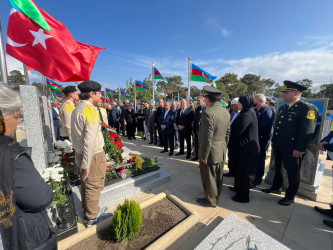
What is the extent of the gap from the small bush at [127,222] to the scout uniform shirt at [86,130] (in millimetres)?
810

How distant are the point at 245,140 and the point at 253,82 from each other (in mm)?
52511

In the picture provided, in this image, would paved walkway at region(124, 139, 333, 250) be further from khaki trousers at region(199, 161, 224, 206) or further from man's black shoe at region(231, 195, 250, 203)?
khaki trousers at region(199, 161, 224, 206)

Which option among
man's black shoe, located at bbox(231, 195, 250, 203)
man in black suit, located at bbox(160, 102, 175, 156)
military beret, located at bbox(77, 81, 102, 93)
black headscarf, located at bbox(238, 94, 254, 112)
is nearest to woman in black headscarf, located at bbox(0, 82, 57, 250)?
military beret, located at bbox(77, 81, 102, 93)

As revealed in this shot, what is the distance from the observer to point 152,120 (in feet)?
25.1

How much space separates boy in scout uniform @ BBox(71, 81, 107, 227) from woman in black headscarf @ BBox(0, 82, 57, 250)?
1.05 m

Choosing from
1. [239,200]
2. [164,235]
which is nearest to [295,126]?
[239,200]

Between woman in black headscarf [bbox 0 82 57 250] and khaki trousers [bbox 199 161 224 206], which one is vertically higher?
woman in black headscarf [bbox 0 82 57 250]

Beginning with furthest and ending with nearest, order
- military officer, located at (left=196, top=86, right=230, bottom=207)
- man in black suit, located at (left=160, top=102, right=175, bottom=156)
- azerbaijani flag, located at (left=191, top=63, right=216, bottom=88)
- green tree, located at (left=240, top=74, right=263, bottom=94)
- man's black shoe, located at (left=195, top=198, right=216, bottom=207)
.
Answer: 1. green tree, located at (left=240, top=74, right=263, bottom=94)
2. azerbaijani flag, located at (left=191, top=63, right=216, bottom=88)
3. man in black suit, located at (left=160, top=102, right=175, bottom=156)
4. man's black shoe, located at (left=195, top=198, right=216, bottom=207)
5. military officer, located at (left=196, top=86, right=230, bottom=207)

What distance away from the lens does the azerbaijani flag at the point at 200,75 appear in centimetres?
712

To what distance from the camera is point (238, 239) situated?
6.28ft

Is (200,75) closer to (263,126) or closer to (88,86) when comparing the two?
(263,126)

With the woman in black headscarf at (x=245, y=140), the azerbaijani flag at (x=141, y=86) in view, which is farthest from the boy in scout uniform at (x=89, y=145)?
the azerbaijani flag at (x=141, y=86)

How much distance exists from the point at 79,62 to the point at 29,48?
0.75 meters

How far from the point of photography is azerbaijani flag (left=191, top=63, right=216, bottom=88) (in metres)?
7.12
